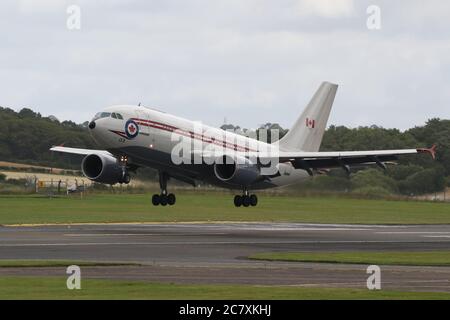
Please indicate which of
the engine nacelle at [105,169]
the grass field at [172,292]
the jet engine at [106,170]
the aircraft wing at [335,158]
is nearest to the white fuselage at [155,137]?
the jet engine at [106,170]

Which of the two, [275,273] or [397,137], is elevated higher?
[397,137]

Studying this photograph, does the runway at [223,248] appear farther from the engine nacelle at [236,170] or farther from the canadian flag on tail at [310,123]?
the canadian flag on tail at [310,123]

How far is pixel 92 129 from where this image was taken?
207 feet

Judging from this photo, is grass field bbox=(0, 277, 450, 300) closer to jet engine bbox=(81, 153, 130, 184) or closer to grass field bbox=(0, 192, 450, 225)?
jet engine bbox=(81, 153, 130, 184)

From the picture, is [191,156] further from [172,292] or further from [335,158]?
[172,292]

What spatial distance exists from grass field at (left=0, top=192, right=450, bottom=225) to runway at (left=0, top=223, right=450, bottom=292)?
5.35 meters

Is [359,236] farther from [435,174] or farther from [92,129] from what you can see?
[435,174]

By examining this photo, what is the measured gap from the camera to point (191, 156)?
214ft

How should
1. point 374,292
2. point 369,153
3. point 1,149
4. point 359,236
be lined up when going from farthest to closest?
point 1,149
point 369,153
point 359,236
point 374,292

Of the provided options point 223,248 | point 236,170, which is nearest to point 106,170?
point 236,170

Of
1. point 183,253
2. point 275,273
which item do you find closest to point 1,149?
point 183,253

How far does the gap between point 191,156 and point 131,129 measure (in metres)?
3.94

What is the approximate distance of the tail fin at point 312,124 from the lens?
250 ft
